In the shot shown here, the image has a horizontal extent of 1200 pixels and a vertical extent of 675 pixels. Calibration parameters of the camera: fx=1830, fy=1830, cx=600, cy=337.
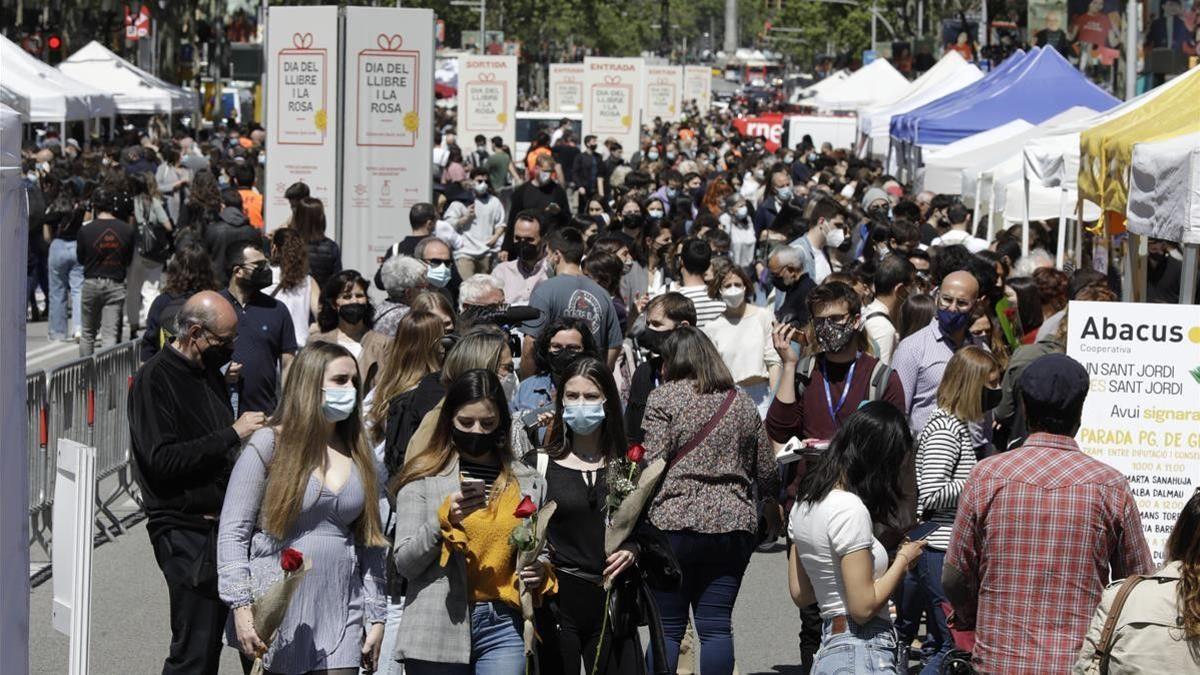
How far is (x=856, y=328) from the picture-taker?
819 centimetres

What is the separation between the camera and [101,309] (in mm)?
17641

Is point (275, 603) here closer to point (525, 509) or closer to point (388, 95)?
point (525, 509)

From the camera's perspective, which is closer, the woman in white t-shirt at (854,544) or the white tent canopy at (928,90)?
the woman in white t-shirt at (854,544)

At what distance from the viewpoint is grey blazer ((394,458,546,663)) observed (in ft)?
19.2

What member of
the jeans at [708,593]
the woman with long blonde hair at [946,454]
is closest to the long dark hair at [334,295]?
the jeans at [708,593]

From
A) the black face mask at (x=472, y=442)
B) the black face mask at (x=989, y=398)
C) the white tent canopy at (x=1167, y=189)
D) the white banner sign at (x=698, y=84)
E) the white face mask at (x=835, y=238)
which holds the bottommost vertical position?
the black face mask at (x=989, y=398)

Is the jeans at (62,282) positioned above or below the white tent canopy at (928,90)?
below

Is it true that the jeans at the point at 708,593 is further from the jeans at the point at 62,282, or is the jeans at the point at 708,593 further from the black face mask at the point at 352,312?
the jeans at the point at 62,282

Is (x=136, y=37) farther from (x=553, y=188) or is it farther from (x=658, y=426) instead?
(x=658, y=426)

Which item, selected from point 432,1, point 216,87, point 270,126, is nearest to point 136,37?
point 216,87

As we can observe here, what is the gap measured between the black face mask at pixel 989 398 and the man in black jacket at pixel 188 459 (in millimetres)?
3216

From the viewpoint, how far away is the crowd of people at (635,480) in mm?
5426

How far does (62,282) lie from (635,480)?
48.9 feet

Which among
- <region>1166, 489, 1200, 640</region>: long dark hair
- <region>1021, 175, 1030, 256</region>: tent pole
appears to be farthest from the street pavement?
<region>1021, 175, 1030, 256</region>: tent pole
